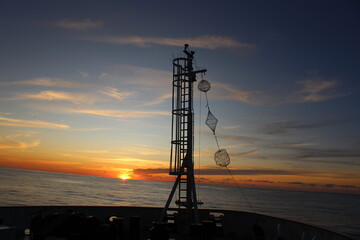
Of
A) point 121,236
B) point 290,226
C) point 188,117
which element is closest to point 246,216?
point 290,226

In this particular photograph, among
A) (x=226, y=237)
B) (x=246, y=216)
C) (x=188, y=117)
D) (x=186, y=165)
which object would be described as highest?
(x=188, y=117)

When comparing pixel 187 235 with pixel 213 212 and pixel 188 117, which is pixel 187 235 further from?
pixel 188 117

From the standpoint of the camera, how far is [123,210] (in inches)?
640

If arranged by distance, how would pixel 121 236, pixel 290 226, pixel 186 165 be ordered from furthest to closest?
pixel 186 165, pixel 290 226, pixel 121 236

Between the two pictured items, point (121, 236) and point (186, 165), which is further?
point (186, 165)

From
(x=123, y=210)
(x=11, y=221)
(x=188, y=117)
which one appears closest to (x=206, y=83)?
(x=188, y=117)

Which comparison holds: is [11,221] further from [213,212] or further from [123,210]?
[213,212]

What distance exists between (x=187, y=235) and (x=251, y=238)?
10.8 ft

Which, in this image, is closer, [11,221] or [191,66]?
[11,221]

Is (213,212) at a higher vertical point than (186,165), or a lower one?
lower

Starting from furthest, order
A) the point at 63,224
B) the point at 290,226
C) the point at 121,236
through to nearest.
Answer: the point at 290,226 < the point at 121,236 < the point at 63,224

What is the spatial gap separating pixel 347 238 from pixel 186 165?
793 cm

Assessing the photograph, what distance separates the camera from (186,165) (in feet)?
51.3

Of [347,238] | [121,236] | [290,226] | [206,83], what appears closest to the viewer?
[347,238]
